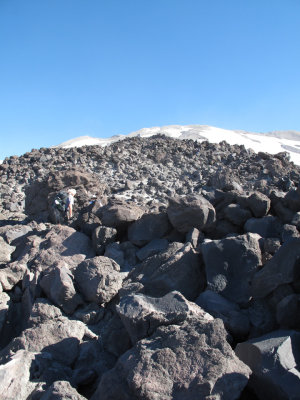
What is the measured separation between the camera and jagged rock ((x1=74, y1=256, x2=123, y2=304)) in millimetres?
4309

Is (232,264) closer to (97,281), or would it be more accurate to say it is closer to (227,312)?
(227,312)

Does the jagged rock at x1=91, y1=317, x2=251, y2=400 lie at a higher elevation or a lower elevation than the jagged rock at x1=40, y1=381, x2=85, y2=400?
higher

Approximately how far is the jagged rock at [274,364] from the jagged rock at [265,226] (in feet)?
7.18

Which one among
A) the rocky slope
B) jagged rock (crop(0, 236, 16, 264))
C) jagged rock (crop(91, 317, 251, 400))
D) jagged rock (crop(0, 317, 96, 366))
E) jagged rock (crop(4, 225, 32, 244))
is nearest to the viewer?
jagged rock (crop(91, 317, 251, 400))

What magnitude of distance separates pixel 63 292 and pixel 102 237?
163 cm

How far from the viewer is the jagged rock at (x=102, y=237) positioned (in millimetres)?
5688

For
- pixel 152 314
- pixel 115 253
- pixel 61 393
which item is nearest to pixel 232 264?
pixel 152 314

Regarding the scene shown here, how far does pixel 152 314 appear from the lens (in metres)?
3.04

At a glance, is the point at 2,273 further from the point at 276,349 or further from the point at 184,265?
the point at 276,349

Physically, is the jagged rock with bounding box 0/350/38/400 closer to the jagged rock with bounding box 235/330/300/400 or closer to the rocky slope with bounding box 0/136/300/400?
the rocky slope with bounding box 0/136/300/400

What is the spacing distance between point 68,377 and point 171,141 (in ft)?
58.0

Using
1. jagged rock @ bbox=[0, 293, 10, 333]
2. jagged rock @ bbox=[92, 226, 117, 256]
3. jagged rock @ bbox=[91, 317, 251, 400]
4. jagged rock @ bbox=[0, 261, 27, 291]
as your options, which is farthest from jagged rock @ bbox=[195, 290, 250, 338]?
jagged rock @ bbox=[0, 261, 27, 291]

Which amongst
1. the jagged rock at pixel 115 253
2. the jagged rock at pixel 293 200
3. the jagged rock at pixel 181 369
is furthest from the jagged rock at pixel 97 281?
the jagged rock at pixel 293 200

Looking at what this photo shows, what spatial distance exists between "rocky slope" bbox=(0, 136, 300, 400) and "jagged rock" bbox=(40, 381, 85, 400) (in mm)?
10
